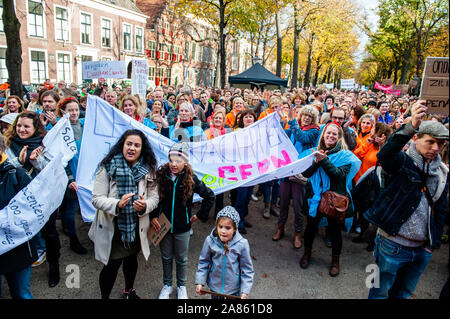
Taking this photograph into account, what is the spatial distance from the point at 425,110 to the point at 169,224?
241cm

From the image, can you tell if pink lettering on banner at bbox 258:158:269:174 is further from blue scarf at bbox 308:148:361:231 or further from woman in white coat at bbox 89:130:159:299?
woman in white coat at bbox 89:130:159:299

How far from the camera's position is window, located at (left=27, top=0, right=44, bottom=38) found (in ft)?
70.9

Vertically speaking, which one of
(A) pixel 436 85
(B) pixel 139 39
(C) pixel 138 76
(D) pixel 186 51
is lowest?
(A) pixel 436 85

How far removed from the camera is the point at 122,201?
8.68 ft

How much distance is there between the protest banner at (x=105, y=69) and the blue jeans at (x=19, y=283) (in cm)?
922

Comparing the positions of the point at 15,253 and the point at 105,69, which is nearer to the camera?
the point at 15,253

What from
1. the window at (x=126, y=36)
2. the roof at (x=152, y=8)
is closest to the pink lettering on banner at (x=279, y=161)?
the window at (x=126, y=36)

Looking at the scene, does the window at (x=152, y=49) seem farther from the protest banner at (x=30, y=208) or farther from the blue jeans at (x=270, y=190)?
the protest banner at (x=30, y=208)

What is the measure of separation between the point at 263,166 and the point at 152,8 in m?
37.5

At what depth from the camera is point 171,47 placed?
123 feet

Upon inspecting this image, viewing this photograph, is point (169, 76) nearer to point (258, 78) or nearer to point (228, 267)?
point (258, 78)

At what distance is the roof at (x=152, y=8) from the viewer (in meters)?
34.8

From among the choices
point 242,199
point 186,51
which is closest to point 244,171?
point 242,199
